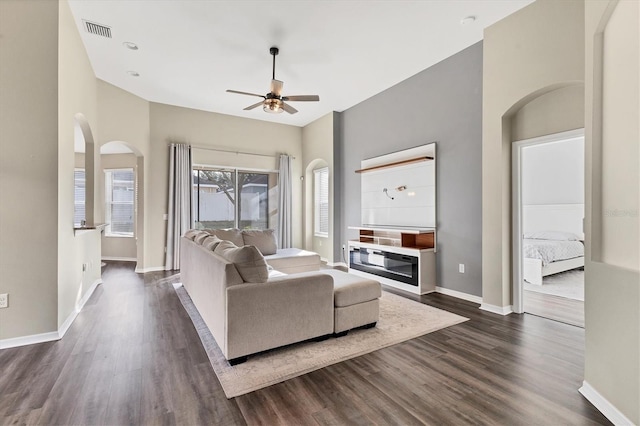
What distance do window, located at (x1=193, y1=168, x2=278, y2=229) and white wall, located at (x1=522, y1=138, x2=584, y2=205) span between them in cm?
558

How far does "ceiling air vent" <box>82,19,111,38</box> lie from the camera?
3.57m

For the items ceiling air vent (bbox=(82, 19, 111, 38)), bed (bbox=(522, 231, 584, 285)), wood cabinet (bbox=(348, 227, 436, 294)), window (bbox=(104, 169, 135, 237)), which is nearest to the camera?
ceiling air vent (bbox=(82, 19, 111, 38))

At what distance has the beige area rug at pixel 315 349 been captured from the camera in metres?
2.22

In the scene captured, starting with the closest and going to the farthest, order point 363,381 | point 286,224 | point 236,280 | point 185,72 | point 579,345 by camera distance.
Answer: point 363,381 < point 236,280 < point 579,345 < point 185,72 < point 286,224

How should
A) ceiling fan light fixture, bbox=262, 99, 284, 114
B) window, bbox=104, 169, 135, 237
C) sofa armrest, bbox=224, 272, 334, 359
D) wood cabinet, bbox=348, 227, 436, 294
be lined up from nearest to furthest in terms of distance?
sofa armrest, bbox=224, 272, 334, 359 → ceiling fan light fixture, bbox=262, 99, 284, 114 → wood cabinet, bbox=348, 227, 436, 294 → window, bbox=104, 169, 135, 237

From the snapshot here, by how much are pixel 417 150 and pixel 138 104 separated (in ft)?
17.6

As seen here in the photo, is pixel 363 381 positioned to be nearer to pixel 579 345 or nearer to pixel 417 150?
pixel 579 345

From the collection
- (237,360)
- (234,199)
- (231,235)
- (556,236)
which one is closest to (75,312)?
(231,235)

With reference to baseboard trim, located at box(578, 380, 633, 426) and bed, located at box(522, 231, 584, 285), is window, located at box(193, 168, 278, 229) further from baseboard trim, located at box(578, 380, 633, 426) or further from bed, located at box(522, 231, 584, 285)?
baseboard trim, located at box(578, 380, 633, 426)

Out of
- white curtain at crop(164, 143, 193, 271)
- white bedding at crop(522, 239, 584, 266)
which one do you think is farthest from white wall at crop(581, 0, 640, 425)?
white curtain at crop(164, 143, 193, 271)

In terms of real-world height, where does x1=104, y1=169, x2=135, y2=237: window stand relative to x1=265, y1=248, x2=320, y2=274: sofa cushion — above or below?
above

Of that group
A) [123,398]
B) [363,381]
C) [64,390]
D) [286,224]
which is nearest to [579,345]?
[363,381]

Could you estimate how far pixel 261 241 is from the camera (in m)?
5.46

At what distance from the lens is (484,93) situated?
12.5ft
